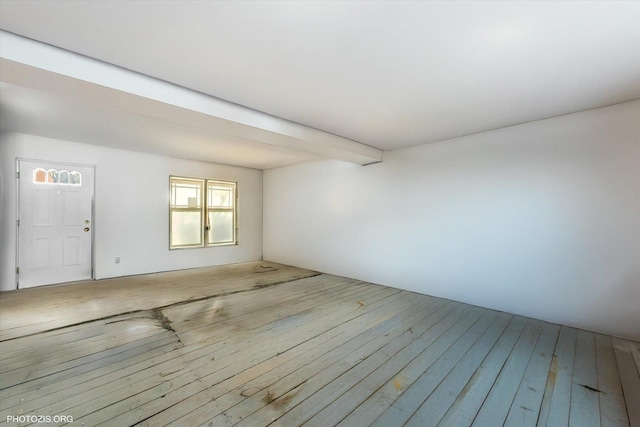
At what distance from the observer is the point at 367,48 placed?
1902 millimetres

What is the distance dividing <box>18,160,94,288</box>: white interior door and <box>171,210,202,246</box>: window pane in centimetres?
138

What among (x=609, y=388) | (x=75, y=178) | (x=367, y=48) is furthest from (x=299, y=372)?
(x=75, y=178)

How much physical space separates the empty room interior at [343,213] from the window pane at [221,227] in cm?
108

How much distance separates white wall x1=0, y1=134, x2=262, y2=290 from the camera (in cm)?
410

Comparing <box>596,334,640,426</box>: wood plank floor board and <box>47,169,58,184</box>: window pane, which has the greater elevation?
<box>47,169,58,184</box>: window pane

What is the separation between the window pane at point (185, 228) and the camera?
18.9 ft

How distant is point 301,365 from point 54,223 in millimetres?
4987

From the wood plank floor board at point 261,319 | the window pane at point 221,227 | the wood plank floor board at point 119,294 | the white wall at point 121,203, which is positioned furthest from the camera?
the window pane at point 221,227

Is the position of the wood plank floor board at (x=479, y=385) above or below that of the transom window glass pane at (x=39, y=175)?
below

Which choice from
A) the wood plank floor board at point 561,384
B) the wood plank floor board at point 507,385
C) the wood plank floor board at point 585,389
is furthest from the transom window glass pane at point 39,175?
the wood plank floor board at point 585,389

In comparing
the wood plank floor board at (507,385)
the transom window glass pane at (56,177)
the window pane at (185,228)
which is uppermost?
the transom window glass pane at (56,177)

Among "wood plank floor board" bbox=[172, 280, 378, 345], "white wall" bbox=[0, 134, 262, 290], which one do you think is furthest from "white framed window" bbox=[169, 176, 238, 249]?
"wood plank floor board" bbox=[172, 280, 378, 345]

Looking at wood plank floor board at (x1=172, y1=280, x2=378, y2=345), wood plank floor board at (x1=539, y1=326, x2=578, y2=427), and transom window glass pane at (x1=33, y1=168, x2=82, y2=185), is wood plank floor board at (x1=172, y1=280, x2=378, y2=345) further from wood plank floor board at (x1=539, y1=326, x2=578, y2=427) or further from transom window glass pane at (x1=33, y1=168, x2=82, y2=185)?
transom window glass pane at (x1=33, y1=168, x2=82, y2=185)

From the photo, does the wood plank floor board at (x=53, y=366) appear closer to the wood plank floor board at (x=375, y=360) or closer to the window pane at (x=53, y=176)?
the wood plank floor board at (x=375, y=360)
